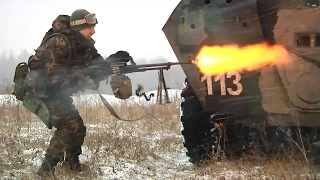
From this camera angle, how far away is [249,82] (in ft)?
16.7

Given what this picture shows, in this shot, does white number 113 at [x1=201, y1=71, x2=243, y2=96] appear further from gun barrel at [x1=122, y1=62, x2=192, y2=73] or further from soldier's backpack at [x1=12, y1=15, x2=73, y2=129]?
soldier's backpack at [x1=12, y1=15, x2=73, y2=129]

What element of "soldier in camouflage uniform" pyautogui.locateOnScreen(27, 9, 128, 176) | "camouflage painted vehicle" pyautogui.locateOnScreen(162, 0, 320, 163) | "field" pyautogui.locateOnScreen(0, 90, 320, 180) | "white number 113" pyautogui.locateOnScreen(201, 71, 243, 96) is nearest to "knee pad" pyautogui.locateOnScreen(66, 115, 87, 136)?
"soldier in camouflage uniform" pyautogui.locateOnScreen(27, 9, 128, 176)

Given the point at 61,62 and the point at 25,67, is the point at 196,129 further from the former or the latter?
the point at 25,67

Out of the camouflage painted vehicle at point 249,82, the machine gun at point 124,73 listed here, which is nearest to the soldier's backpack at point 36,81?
the machine gun at point 124,73

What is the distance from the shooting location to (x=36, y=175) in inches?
185

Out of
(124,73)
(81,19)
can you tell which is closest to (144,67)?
(124,73)

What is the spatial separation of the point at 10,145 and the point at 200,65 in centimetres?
249

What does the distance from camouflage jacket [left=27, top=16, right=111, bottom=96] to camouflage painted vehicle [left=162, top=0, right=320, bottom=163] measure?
1059 millimetres

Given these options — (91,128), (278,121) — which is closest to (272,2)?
(278,121)

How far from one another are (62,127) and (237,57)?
1979mm

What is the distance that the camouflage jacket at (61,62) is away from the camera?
464 cm

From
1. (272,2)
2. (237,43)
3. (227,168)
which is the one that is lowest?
(227,168)

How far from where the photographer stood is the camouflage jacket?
4.64 meters

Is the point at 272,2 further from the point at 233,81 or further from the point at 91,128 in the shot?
the point at 91,128
